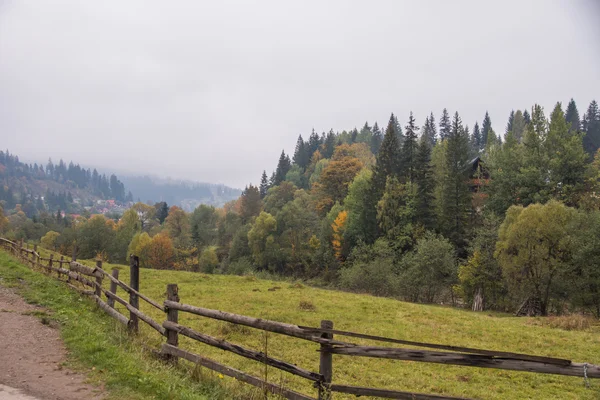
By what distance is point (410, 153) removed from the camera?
62.5m

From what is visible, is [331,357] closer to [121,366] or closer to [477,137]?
[121,366]

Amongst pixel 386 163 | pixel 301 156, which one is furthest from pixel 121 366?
pixel 301 156

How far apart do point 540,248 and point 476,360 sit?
2912 cm

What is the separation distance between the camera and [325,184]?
Answer: 82.6 meters

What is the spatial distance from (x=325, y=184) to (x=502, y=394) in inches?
2887

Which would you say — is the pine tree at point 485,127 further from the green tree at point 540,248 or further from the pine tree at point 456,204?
the green tree at point 540,248

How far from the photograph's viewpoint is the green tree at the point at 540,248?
92.7 feet

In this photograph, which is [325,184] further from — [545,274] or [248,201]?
[545,274]

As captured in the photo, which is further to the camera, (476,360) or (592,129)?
(592,129)

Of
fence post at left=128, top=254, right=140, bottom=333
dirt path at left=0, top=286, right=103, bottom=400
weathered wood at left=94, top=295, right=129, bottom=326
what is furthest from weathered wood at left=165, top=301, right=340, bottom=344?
weathered wood at left=94, top=295, right=129, bottom=326

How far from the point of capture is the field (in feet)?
34.0

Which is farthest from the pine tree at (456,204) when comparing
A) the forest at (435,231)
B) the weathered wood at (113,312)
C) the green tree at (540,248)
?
the weathered wood at (113,312)

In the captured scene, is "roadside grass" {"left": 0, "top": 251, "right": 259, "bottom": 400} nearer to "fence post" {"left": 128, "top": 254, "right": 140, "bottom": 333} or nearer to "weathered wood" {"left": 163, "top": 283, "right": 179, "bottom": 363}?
"fence post" {"left": 128, "top": 254, "right": 140, "bottom": 333}

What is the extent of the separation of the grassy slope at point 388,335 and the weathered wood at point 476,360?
187cm
